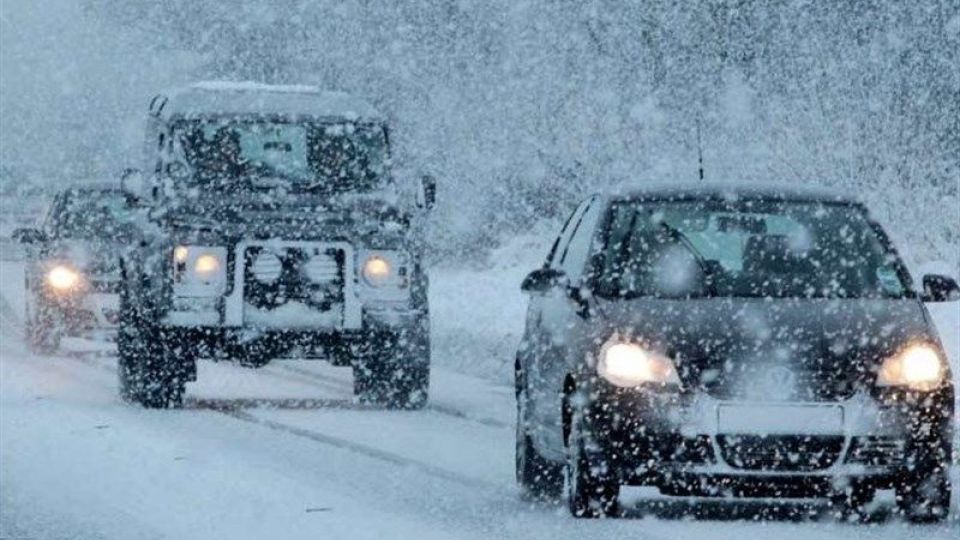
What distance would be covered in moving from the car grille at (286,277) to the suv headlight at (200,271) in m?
0.17

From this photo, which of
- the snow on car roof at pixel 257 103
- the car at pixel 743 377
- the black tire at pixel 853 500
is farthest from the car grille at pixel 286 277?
the black tire at pixel 853 500

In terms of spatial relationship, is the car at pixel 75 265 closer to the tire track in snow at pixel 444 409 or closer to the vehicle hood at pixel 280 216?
the tire track in snow at pixel 444 409

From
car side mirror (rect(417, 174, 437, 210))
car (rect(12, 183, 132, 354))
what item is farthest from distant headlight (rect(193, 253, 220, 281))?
car (rect(12, 183, 132, 354))

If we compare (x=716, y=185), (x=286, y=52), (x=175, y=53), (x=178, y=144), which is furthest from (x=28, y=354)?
(x=175, y=53)

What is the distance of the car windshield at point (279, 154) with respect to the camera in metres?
17.8

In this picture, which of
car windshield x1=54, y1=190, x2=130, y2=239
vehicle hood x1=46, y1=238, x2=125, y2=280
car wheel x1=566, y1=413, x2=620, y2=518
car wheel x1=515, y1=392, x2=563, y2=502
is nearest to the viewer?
car wheel x1=566, y1=413, x2=620, y2=518

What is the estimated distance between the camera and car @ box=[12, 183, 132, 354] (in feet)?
71.4

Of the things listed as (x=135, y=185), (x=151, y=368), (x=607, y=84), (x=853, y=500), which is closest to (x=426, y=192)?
(x=135, y=185)

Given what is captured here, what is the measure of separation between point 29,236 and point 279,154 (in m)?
5.65

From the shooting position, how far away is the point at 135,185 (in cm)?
1784

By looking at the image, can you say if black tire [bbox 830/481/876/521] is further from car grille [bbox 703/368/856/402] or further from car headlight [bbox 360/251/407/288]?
car headlight [bbox 360/251/407/288]

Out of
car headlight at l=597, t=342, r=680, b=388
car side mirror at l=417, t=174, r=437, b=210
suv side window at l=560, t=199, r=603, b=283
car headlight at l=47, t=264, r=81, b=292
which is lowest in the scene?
car headlight at l=597, t=342, r=680, b=388

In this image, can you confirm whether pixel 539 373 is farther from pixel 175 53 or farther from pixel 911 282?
pixel 175 53

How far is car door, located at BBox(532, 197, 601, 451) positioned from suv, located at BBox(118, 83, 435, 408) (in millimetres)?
5254
